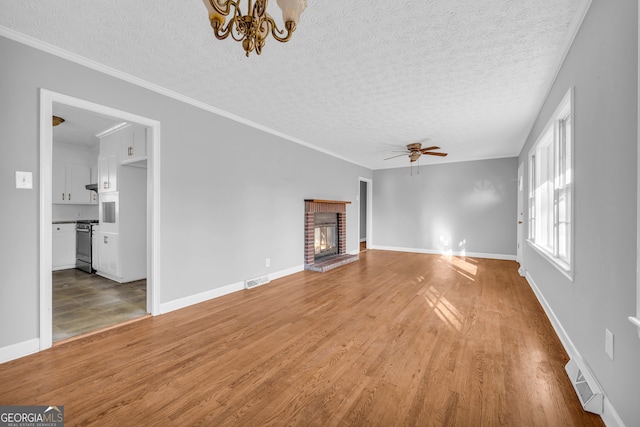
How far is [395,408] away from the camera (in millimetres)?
1571

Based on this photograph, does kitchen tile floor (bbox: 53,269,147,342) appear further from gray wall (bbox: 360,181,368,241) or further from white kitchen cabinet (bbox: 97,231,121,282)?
gray wall (bbox: 360,181,368,241)

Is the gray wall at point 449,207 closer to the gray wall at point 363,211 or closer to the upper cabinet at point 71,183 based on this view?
the gray wall at point 363,211

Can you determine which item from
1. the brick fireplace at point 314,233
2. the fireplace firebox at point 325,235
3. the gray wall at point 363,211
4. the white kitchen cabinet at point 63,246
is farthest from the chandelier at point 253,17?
the gray wall at point 363,211

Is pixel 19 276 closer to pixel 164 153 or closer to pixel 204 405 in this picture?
pixel 164 153

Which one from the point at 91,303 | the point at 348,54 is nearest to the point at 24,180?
the point at 91,303

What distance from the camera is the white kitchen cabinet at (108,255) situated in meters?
4.30

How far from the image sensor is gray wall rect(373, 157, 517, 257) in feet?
21.3

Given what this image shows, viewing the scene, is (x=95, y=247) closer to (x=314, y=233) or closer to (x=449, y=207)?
(x=314, y=233)

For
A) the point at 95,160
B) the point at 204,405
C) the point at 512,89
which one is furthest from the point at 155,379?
the point at 95,160

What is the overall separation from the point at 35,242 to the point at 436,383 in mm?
3214

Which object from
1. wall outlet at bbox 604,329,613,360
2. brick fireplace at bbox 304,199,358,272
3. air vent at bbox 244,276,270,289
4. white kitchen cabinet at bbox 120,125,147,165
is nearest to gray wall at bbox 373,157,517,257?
brick fireplace at bbox 304,199,358,272

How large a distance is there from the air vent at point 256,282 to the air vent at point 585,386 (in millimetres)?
3477

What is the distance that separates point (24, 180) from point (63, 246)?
4.26 meters

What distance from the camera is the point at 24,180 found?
2102mm
